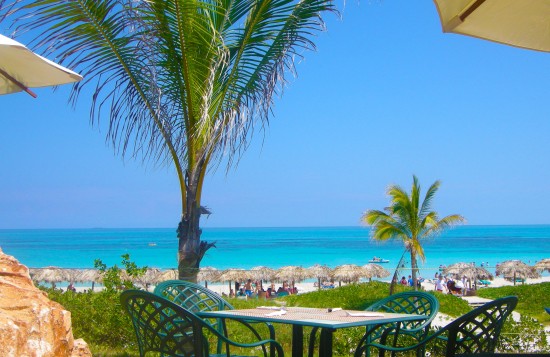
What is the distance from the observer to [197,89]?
6895 millimetres

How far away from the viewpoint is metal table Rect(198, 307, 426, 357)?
4.16 metres

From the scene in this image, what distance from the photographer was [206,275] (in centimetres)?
703

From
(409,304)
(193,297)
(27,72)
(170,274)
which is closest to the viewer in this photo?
(27,72)

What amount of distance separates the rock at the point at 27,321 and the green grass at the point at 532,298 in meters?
4.27

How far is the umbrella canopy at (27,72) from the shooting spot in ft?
15.2

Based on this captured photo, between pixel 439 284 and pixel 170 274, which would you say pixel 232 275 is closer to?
pixel 170 274

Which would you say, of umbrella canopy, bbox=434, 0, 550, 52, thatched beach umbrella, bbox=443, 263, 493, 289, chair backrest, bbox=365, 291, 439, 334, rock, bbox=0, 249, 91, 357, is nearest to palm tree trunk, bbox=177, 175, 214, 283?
chair backrest, bbox=365, 291, 439, 334

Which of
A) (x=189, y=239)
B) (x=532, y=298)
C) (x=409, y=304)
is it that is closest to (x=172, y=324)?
(x=409, y=304)

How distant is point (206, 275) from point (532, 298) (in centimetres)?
326

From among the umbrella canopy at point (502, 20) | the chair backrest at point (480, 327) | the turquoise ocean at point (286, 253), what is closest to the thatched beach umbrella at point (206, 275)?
the chair backrest at point (480, 327)

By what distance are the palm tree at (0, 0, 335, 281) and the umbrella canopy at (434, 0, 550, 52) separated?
3300 millimetres

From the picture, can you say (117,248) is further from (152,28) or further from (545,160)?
(545,160)

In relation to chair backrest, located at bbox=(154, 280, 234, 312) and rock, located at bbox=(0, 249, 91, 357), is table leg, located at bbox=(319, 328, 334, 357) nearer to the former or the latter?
chair backrest, located at bbox=(154, 280, 234, 312)

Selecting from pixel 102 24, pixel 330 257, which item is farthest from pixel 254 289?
pixel 330 257
